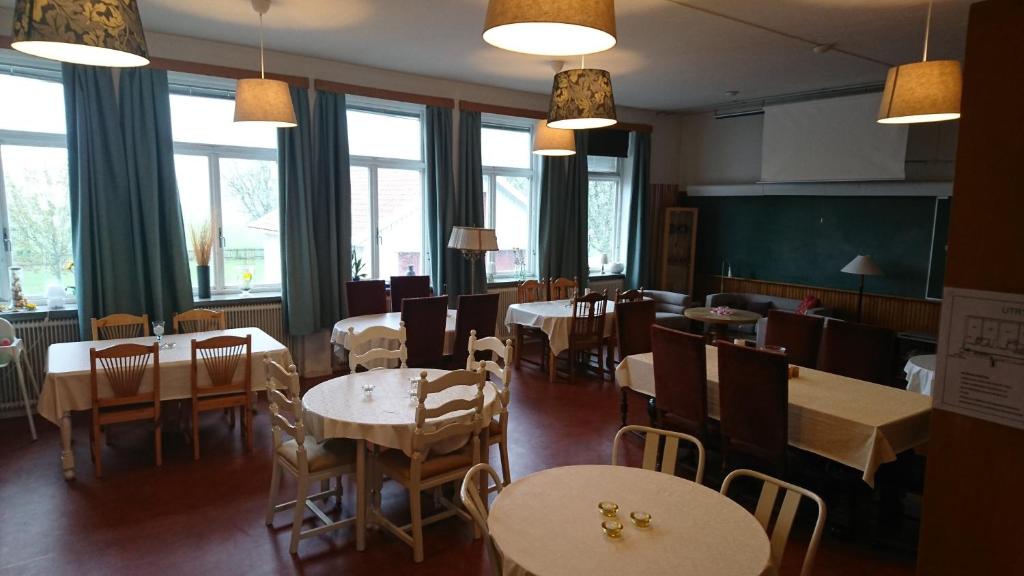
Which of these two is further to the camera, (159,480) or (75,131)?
(75,131)

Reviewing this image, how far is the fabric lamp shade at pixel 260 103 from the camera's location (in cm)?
367

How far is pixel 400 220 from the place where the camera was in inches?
259

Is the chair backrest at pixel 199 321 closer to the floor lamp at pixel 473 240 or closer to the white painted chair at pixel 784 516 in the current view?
the floor lamp at pixel 473 240

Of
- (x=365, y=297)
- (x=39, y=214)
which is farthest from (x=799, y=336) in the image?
(x=39, y=214)

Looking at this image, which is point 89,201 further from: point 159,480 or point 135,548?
point 135,548

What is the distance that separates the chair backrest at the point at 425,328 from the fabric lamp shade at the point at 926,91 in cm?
326

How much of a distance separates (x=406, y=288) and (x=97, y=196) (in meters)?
2.59

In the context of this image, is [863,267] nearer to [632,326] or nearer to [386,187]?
[632,326]

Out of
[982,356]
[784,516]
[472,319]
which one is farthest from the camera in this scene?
[472,319]

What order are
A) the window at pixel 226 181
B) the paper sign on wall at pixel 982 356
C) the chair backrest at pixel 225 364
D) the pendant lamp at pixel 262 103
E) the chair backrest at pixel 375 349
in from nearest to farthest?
the paper sign on wall at pixel 982 356 → the chair backrest at pixel 375 349 → the pendant lamp at pixel 262 103 → the chair backrest at pixel 225 364 → the window at pixel 226 181

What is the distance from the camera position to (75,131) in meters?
4.52

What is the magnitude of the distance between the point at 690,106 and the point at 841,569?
21.0 feet

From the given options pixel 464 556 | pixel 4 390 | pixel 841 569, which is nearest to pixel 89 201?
pixel 4 390

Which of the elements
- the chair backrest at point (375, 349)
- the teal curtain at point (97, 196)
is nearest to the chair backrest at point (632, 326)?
the chair backrest at point (375, 349)
